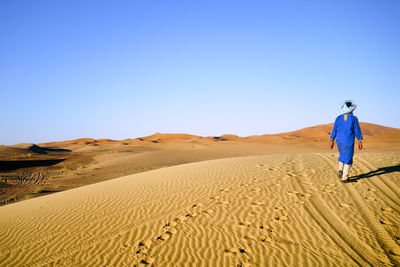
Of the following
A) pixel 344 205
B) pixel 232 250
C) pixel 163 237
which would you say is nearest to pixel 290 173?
pixel 344 205

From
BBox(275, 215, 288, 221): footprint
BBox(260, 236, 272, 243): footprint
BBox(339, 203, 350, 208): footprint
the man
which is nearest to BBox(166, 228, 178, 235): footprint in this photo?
BBox(260, 236, 272, 243): footprint

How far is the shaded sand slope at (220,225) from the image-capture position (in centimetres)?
356

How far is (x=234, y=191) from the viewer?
21.1 feet

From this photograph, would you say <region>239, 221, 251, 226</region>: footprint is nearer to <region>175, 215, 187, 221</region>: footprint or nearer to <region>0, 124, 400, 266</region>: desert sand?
<region>0, 124, 400, 266</region>: desert sand

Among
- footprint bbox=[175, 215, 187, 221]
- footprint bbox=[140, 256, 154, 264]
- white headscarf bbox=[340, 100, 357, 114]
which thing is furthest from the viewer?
white headscarf bbox=[340, 100, 357, 114]

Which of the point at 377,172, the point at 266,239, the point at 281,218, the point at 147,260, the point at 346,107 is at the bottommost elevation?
the point at 147,260

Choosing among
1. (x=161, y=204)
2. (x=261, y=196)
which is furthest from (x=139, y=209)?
(x=261, y=196)

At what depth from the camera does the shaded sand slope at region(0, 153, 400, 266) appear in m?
3.56

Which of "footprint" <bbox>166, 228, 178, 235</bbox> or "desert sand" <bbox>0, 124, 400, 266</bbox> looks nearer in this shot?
"desert sand" <bbox>0, 124, 400, 266</bbox>

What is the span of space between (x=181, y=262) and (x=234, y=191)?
3.22 meters

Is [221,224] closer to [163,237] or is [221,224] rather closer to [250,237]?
[250,237]

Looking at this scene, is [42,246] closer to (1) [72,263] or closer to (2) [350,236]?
(1) [72,263]

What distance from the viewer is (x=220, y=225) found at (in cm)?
450

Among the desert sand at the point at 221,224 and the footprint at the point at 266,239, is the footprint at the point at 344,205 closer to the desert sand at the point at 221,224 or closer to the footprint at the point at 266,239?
the desert sand at the point at 221,224
